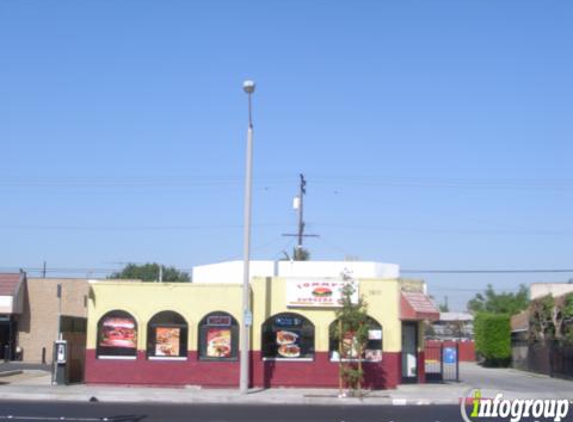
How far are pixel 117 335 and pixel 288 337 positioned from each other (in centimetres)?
590

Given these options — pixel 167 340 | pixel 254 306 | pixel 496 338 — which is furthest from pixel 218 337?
pixel 496 338

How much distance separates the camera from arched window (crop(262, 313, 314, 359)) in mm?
27438

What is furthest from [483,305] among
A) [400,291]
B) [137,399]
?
[137,399]

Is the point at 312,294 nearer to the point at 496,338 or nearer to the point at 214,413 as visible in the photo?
the point at 214,413

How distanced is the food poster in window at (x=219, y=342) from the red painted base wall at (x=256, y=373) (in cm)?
31

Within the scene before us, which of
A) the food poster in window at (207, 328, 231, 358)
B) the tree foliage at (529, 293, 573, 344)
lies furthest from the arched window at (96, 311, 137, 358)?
the tree foliage at (529, 293, 573, 344)

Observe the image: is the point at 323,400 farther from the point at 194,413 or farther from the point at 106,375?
the point at 106,375

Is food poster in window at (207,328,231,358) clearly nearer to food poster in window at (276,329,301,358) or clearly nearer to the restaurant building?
the restaurant building

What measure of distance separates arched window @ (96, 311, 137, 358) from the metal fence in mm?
19026

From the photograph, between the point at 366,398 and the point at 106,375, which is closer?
the point at 366,398

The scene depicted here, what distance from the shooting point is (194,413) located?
Result: 19.8 m

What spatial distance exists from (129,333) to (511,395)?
12.8 m

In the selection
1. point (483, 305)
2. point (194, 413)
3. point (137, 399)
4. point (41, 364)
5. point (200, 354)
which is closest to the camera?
point (194, 413)

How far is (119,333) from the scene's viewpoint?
2778 cm
